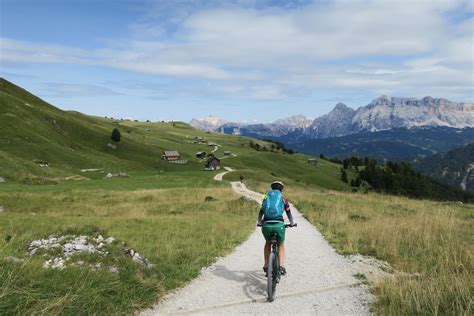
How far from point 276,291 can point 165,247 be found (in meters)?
6.26

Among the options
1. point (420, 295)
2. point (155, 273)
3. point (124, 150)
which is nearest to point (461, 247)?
point (420, 295)

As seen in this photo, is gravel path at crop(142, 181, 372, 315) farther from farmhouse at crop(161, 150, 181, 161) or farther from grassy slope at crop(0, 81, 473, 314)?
farmhouse at crop(161, 150, 181, 161)

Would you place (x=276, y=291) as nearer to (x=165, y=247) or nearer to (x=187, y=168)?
(x=165, y=247)

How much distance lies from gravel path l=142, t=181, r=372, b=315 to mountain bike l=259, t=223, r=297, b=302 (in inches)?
11.4

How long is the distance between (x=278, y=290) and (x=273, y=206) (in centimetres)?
244

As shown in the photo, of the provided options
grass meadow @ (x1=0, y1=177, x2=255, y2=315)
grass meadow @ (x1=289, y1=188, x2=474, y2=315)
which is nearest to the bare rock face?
grass meadow @ (x1=0, y1=177, x2=255, y2=315)

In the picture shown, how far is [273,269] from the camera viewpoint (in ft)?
35.6

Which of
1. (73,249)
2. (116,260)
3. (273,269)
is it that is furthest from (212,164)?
(273,269)

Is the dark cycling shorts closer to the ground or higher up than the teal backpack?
closer to the ground

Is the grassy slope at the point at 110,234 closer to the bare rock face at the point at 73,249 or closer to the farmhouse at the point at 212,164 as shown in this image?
the bare rock face at the point at 73,249

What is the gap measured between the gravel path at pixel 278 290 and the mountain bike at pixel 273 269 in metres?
0.29

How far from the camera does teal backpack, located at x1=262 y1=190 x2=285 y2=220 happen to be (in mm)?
11672

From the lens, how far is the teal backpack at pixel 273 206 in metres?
11.7

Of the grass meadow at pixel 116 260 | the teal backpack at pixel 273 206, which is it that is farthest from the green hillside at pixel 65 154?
the teal backpack at pixel 273 206
